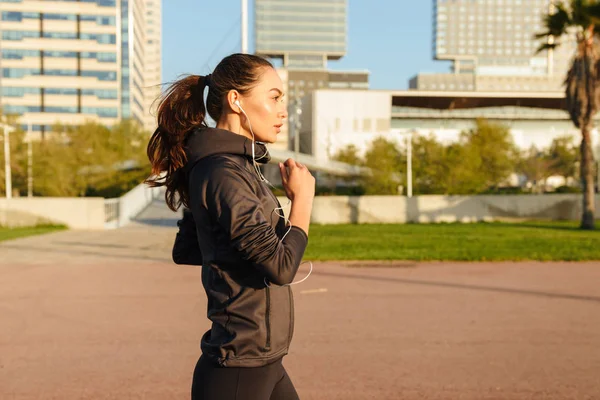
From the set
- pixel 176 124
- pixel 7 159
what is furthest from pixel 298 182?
pixel 7 159

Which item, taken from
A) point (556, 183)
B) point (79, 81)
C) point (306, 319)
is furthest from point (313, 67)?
point (306, 319)

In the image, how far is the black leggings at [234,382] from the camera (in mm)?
2078

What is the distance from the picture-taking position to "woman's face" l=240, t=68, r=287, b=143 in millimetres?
2168

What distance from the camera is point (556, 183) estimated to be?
218 ft

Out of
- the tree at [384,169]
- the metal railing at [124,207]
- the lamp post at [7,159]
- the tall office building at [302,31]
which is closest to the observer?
the lamp post at [7,159]

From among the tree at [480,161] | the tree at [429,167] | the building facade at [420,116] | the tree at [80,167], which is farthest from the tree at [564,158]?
the tree at [80,167]

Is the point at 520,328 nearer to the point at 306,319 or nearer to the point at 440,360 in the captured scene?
the point at 440,360

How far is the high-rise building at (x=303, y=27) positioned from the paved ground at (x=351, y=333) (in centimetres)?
15893

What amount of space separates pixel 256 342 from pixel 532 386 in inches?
137

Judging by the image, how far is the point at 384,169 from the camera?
102ft

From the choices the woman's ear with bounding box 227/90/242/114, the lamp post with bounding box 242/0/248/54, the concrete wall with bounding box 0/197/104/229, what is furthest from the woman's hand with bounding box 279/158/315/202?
the concrete wall with bounding box 0/197/104/229

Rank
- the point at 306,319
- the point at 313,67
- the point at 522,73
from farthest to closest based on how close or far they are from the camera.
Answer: the point at 313,67, the point at 522,73, the point at 306,319

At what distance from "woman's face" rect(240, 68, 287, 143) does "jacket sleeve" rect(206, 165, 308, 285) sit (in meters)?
0.22

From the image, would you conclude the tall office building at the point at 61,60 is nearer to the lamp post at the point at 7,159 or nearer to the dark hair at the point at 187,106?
the lamp post at the point at 7,159
